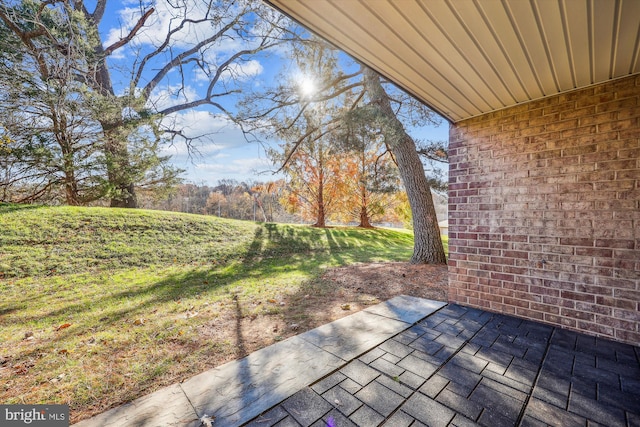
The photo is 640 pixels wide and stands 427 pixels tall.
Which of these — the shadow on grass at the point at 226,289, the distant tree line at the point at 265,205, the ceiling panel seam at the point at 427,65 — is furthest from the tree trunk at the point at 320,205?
the ceiling panel seam at the point at 427,65

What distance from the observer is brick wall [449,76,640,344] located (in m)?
2.21

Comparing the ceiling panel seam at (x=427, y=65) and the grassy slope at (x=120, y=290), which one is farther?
the grassy slope at (x=120, y=290)

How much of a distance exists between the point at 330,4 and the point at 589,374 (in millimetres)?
2958

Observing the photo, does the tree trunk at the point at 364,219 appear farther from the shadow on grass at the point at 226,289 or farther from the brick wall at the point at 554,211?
the brick wall at the point at 554,211

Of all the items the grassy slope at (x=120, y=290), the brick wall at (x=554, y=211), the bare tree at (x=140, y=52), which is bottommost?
the grassy slope at (x=120, y=290)

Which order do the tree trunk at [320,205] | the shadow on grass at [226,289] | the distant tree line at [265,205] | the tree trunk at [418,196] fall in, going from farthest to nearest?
the distant tree line at [265,205], the tree trunk at [320,205], the tree trunk at [418,196], the shadow on grass at [226,289]

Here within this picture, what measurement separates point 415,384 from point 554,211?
2.25m

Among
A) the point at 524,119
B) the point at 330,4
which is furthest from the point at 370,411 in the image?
the point at 524,119

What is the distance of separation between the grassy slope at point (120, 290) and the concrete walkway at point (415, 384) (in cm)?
47

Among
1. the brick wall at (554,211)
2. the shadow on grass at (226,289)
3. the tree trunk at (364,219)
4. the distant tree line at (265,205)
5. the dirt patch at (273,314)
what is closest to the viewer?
the dirt patch at (273,314)

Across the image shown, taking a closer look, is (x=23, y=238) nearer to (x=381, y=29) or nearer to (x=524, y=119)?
(x=381, y=29)

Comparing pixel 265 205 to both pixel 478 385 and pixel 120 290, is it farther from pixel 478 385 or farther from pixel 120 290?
pixel 478 385

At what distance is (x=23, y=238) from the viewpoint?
17.6ft

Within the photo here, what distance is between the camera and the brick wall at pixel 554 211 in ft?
7.27
